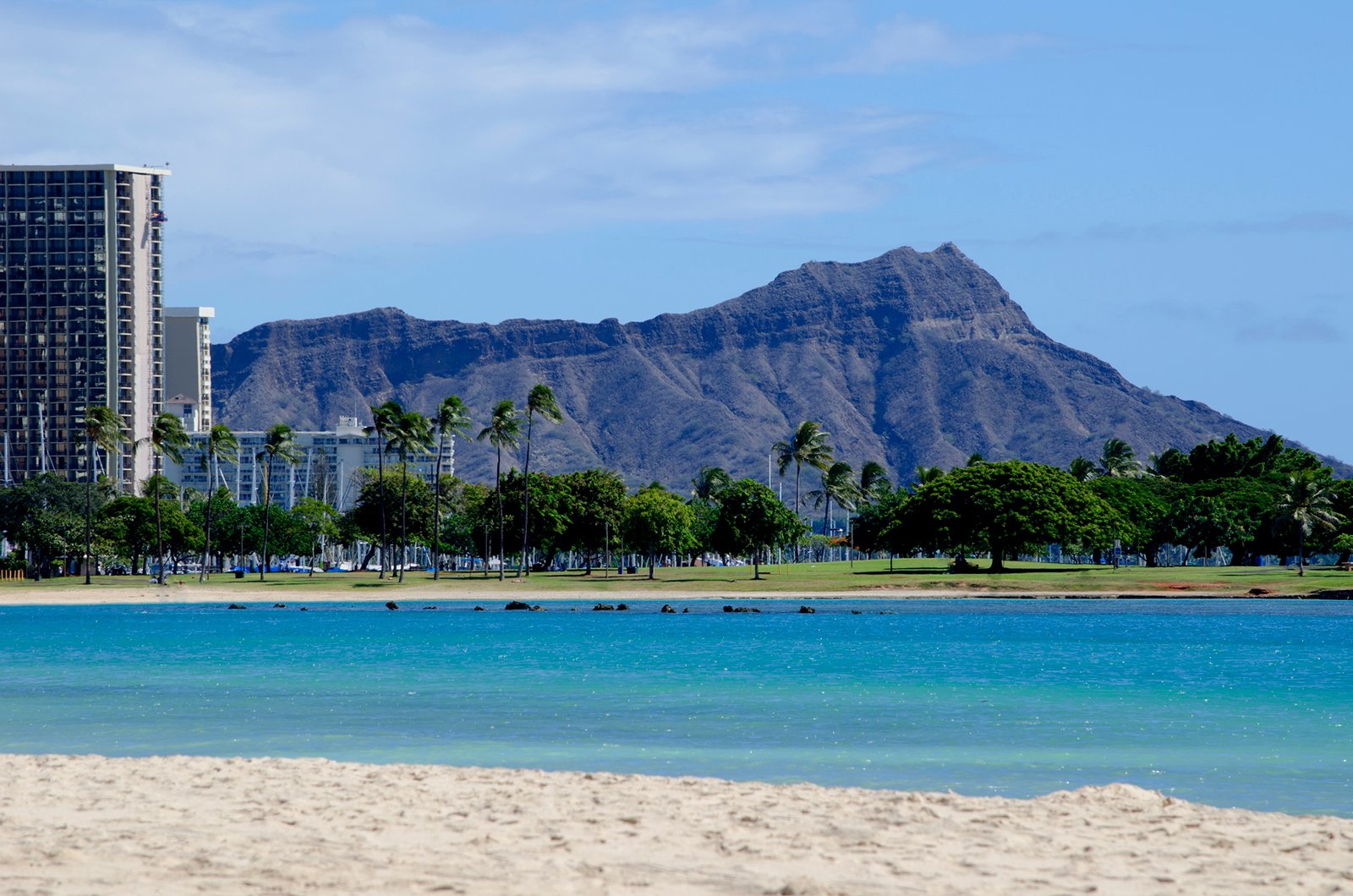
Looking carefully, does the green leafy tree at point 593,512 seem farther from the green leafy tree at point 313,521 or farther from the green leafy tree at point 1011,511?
the green leafy tree at point 313,521

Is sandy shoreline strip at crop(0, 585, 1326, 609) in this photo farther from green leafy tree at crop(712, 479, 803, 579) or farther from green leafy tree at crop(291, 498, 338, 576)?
green leafy tree at crop(291, 498, 338, 576)

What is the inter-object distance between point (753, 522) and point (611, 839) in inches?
4462

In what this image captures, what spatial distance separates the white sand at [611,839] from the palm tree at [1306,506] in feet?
387

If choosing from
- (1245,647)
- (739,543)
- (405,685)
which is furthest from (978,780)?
(739,543)

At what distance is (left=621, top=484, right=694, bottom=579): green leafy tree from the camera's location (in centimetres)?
13762

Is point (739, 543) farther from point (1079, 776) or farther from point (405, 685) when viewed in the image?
point (1079, 776)

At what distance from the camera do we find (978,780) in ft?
73.0

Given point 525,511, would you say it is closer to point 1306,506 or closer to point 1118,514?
point 1118,514

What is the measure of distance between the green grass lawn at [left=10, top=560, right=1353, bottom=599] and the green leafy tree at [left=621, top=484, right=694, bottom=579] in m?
3.38

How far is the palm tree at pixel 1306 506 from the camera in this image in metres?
128

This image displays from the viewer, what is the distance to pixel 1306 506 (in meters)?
128

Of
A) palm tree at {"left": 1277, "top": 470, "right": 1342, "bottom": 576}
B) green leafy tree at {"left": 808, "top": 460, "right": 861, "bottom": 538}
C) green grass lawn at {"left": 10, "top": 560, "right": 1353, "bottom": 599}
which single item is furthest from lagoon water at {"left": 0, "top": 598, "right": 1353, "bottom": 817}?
green leafy tree at {"left": 808, "top": 460, "right": 861, "bottom": 538}

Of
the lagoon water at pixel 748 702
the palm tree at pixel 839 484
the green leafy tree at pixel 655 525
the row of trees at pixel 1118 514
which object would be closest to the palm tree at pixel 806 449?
the palm tree at pixel 839 484

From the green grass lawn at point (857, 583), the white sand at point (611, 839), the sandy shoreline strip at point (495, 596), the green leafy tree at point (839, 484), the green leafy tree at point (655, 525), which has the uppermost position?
the green leafy tree at point (839, 484)
